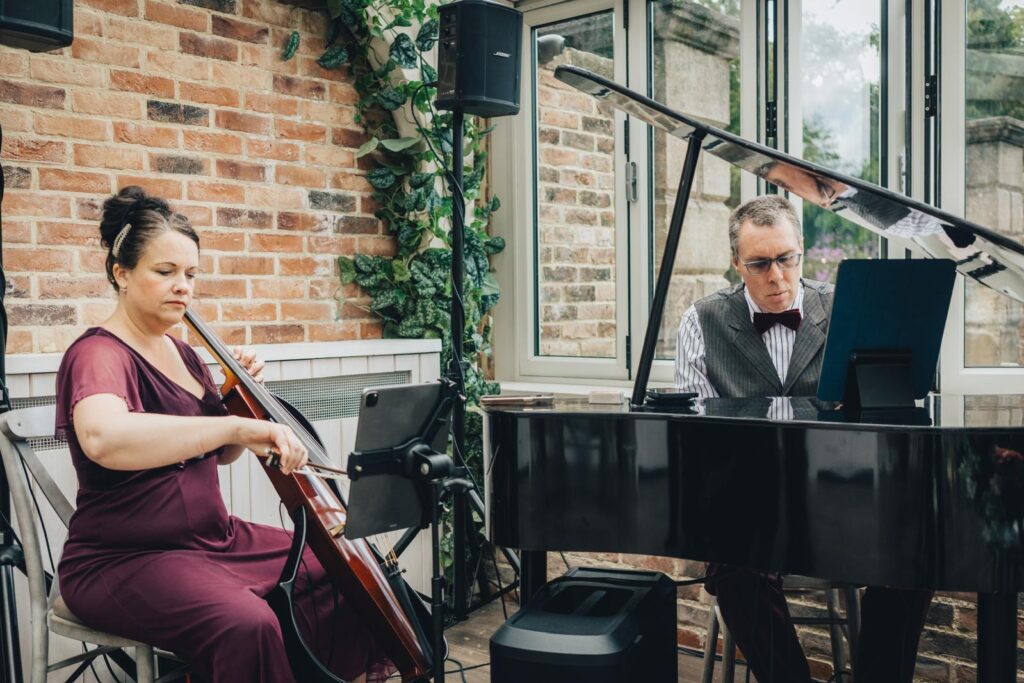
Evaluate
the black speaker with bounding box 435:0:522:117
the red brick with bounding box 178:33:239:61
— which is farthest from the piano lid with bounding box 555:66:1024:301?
the red brick with bounding box 178:33:239:61

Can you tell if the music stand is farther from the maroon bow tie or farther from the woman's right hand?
the woman's right hand

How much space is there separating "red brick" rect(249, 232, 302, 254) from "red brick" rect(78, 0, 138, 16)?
2.50 ft

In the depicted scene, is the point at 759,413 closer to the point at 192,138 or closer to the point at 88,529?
the point at 88,529

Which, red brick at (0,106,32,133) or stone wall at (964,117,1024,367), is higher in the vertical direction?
red brick at (0,106,32,133)

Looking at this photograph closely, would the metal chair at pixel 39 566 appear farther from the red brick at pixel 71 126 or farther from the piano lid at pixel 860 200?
the piano lid at pixel 860 200

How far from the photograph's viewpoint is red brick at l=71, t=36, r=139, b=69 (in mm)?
2783

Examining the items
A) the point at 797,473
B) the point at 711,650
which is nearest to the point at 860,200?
the point at 797,473

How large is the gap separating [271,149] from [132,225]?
1172mm

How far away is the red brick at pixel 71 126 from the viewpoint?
2.71 m

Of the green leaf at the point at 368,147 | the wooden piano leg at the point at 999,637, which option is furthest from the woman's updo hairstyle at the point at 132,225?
the wooden piano leg at the point at 999,637

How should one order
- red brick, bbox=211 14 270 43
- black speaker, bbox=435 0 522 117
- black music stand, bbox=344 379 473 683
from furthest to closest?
red brick, bbox=211 14 270 43 → black speaker, bbox=435 0 522 117 → black music stand, bbox=344 379 473 683

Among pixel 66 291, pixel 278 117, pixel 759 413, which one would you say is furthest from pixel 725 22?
pixel 66 291

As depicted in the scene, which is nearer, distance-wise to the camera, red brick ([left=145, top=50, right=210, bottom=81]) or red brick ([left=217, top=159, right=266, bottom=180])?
red brick ([left=145, top=50, right=210, bottom=81])

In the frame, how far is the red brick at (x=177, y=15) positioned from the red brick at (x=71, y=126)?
0.39 metres
